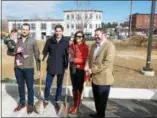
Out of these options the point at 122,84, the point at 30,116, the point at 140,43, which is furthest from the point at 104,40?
the point at 140,43

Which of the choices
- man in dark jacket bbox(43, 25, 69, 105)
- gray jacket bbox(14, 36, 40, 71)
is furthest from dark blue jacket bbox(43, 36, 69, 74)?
gray jacket bbox(14, 36, 40, 71)

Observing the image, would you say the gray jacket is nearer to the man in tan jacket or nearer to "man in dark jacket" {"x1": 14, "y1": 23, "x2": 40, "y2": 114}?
"man in dark jacket" {"x1": 14, "y1": 23, "x2": 40, "y2": 114}

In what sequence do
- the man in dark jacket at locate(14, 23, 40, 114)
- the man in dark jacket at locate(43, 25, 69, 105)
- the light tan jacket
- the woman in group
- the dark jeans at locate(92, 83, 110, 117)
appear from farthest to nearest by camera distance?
the man in dark jacket at locate(43, 25, 69, 105), the man in dark jacket at locate(14, 23, 40, 114), the woman in group, the dark jeans at locate(92, 83, 110, 117), the light tan jacket

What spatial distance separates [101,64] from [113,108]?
4.97 ft

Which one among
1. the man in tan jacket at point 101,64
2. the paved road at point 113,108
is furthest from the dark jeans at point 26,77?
the man in tan jacket at point 101,64

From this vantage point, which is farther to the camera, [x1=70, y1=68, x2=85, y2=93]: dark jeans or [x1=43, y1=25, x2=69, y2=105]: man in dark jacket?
[x1=43, y1=25, x2=69, y2=105]: man in dark jacket

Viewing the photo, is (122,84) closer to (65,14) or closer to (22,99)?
(22,99)

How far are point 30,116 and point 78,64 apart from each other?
133 cm

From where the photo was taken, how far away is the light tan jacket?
15.5 feet

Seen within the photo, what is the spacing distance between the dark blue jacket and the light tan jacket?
0.83m

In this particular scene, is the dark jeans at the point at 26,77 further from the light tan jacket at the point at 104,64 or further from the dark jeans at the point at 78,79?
the light tan jacket at the point at 104,64

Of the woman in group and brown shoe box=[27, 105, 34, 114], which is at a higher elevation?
the woman in group

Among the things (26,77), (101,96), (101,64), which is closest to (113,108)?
(101,96)

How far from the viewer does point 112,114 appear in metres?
5.57
